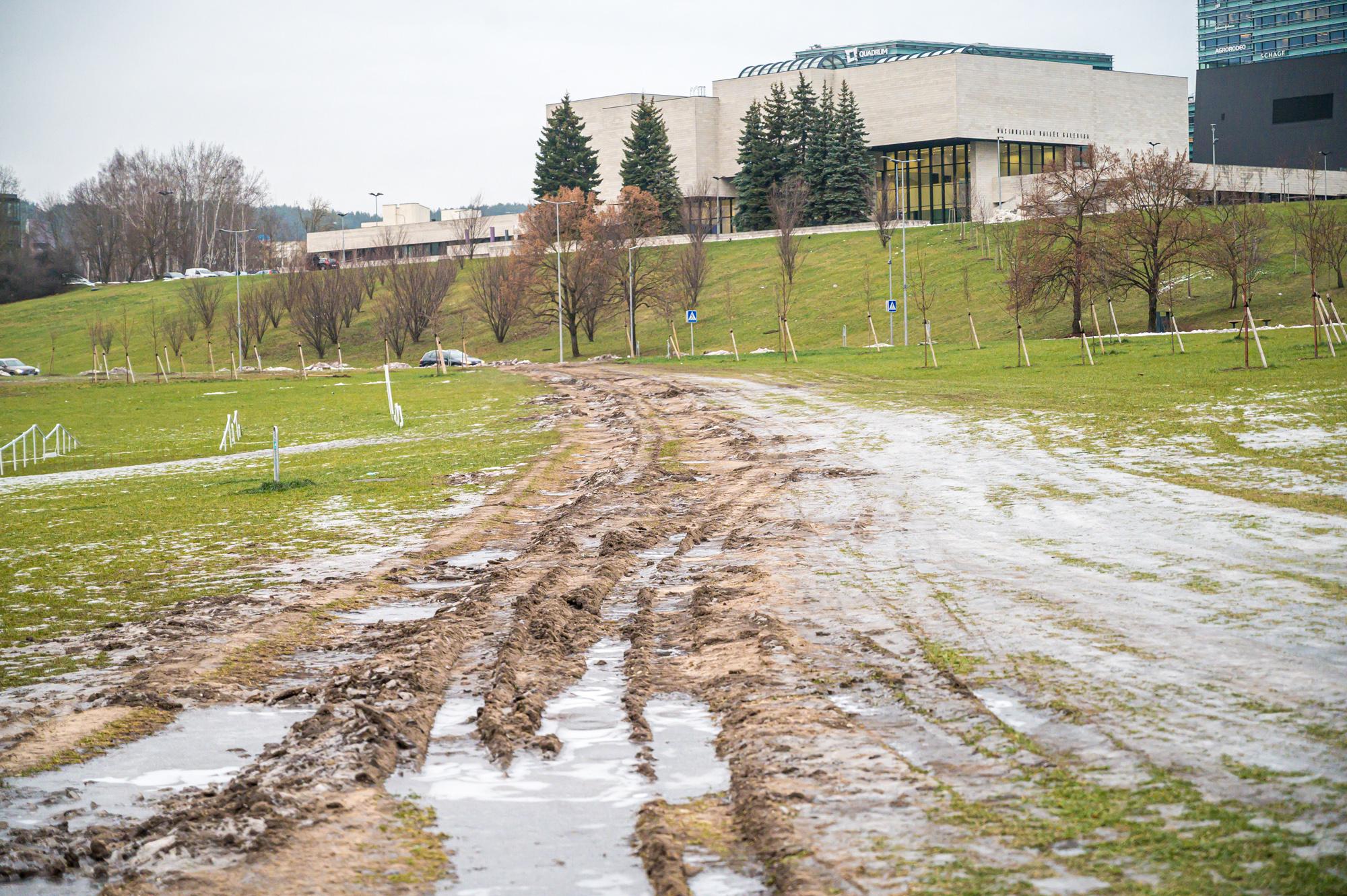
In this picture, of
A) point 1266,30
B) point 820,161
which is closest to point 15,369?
point 820,161

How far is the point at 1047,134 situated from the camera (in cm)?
10350

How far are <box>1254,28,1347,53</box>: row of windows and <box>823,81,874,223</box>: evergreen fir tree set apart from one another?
10884 cm

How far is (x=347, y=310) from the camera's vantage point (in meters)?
90.5

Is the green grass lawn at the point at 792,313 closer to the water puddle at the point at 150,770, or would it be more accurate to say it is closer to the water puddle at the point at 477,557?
the water puddle at the point at 477,557

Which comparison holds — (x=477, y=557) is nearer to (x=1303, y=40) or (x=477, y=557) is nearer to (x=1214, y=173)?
(x=1214, y=173)

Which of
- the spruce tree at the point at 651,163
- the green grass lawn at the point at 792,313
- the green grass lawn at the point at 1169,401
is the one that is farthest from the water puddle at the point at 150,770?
the spruce tree at the point at 651,163

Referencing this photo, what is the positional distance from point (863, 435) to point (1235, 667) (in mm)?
15066

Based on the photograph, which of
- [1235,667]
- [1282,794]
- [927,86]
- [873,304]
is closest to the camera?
[1282,794]

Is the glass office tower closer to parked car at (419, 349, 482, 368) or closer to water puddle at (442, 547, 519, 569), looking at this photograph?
parked car at (419, 349, 482, 368)

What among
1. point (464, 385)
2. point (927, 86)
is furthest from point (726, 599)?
point (927, 86)

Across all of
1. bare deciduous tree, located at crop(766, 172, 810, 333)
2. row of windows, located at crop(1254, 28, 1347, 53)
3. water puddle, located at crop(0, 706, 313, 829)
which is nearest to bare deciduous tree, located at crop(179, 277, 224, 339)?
bare deciduous tree, located at crop(766, 172, 810, 333)

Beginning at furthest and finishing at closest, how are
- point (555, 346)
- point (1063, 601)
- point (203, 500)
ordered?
point (555, 346), point (203, 500), point (1063, 601)

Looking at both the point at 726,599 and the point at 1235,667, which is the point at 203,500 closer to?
the point at 726,599

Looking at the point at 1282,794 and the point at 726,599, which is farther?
the point at 726,599
